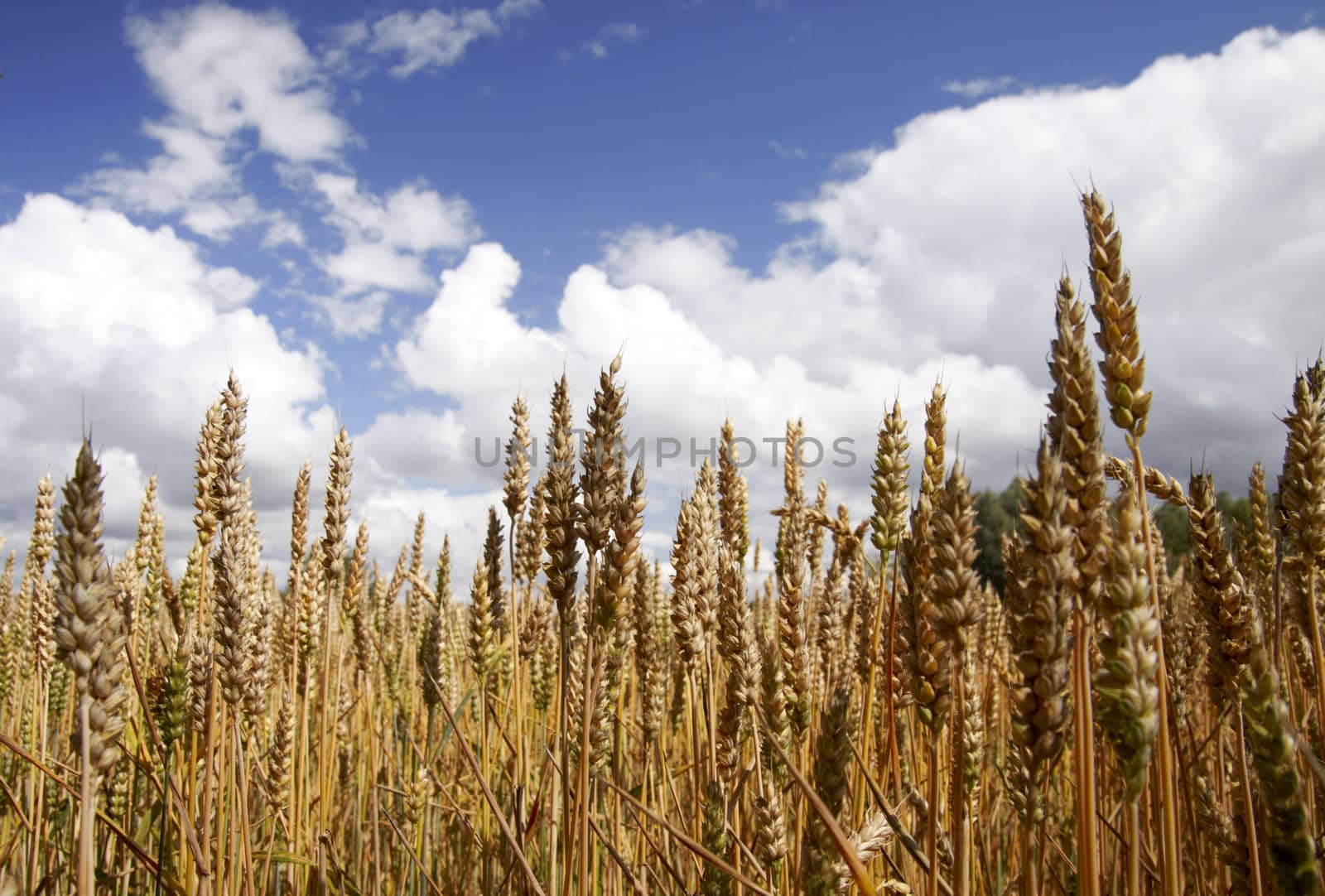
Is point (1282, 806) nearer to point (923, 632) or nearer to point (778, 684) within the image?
point (923, 632)

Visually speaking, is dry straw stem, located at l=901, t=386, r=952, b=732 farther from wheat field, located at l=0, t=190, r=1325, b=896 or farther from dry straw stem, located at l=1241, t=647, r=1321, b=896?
dry straw stem, located at l=1241, t=647, r=1321, b=896

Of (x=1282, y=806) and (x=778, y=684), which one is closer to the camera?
(x=1282, y=806)

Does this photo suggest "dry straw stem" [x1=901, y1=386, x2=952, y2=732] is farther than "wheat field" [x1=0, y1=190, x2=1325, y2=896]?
Yes

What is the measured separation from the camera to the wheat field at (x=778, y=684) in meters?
1.31

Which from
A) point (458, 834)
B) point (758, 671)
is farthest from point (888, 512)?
point (458, 834)

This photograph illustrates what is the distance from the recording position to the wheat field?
4.29ft

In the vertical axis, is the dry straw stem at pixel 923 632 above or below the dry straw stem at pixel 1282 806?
above

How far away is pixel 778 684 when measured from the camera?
230cm

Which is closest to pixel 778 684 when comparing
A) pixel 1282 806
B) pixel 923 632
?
pixel 923 632

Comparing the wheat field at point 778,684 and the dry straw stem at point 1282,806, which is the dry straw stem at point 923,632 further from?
the dry straw stem at point 1282,806

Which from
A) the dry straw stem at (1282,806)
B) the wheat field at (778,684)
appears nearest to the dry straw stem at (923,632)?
the wheat field at (778,684)

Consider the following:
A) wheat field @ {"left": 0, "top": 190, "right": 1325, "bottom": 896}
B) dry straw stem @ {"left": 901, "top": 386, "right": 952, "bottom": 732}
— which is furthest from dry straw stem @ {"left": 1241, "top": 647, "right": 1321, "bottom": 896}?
dry straw stem @ {"left": 901, "top": 386, "right": 952, "bottom": 732}

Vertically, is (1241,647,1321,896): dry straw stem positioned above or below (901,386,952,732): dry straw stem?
below

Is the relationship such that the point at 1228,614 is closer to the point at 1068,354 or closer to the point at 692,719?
the point at 1068,354
